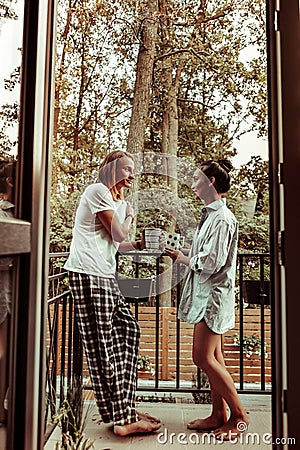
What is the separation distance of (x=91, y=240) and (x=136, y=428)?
1048mm

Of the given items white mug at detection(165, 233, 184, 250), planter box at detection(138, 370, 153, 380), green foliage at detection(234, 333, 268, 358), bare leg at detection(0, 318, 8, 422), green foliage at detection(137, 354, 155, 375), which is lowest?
planter box at detection(138, 370, 153, 380)

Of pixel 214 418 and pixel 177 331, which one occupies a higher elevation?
pixel 177 331

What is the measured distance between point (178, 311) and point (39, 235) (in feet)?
5.84

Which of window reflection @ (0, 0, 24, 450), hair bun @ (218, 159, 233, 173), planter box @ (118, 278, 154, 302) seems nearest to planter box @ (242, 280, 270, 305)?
planter box @ (118, 278, 154, 302)

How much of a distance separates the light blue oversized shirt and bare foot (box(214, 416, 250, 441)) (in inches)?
19.1

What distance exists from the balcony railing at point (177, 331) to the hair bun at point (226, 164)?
53 centimetres

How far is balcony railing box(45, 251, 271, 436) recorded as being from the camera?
286cm

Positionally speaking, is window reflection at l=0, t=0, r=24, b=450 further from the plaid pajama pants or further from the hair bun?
the hair bun

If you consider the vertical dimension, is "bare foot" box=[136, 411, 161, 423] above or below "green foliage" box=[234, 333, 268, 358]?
below

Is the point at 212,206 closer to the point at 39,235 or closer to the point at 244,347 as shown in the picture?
the point at 244,347

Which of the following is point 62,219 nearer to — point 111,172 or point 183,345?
point 111,172

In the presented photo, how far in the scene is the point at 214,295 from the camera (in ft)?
8.85

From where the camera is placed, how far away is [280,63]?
130 cm

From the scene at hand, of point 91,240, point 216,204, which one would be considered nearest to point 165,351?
point 91,240
